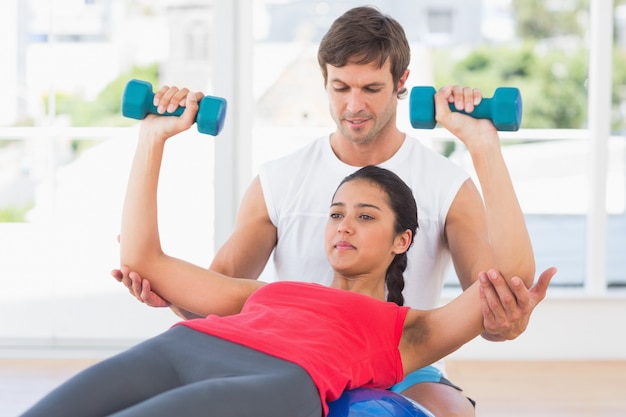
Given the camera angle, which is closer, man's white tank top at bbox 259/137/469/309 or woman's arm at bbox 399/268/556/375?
woman's arm at bbox 399/268/556/375

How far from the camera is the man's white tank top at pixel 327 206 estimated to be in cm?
238

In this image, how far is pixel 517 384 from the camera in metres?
3.94

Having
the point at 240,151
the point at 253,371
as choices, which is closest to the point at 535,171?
the point at 240,151

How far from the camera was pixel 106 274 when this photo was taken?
14.1ft

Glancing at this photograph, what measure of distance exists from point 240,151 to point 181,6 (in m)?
0.68

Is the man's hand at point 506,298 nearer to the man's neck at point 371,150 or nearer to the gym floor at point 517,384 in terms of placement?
the man's neck at point 371,150

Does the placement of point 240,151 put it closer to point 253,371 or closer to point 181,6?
point 181,6

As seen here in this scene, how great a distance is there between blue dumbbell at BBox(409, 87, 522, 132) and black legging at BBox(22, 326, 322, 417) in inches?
23.0

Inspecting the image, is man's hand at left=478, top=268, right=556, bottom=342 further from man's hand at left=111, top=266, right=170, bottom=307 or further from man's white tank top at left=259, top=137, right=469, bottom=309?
man's hand at left=111, top=266, right=170, bottom=307

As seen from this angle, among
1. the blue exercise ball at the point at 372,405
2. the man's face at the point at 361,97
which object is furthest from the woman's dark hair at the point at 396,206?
the blue exercise ball at the point at 372,405

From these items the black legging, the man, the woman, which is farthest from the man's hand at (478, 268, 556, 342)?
the black legging

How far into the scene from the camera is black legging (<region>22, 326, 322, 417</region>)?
1624 millimetres

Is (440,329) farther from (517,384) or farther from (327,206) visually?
(517,384)

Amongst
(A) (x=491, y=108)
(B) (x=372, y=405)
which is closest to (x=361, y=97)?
(A) (x=491, y=108)
